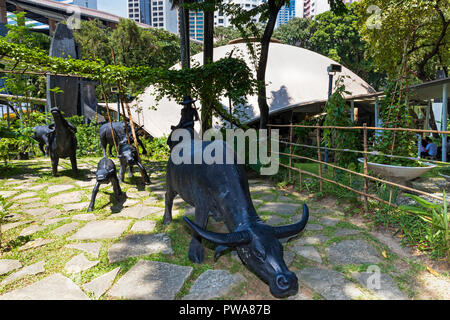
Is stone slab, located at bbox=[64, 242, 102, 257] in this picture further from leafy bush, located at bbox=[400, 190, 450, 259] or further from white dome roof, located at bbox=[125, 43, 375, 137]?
white dome roof, located at bbox=[125, 43, 375, 137]

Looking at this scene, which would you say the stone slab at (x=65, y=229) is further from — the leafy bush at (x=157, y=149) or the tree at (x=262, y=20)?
the leafy bush at (x=157, y=149)

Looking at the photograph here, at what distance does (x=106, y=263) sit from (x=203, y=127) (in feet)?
17.9

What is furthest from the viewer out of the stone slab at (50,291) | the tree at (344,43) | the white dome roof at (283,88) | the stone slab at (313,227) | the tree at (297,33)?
the tree at (297,33)

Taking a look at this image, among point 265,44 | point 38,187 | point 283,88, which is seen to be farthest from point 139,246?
point 283,88

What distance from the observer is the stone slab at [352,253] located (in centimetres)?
313

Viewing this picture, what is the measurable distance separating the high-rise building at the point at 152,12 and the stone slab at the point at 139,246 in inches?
4412

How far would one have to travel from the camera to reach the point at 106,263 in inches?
123

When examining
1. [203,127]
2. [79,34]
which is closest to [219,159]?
[203,127]

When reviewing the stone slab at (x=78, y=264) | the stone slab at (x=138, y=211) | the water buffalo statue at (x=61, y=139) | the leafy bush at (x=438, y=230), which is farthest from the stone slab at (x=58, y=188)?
the leafy bush at (x=438, y=230)

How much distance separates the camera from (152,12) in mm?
113688

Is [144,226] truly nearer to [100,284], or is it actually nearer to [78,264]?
[78,264]

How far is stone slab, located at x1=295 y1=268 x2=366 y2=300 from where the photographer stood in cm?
253

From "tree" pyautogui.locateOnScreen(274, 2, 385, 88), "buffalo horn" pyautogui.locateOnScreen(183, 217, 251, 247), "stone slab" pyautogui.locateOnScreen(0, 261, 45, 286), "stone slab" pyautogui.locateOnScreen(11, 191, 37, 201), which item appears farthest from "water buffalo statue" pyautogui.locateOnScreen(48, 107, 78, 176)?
"tree" pyautogui.locateOnScreen(274, 2, 385, 88)

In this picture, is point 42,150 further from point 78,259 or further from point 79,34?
point 79,34
